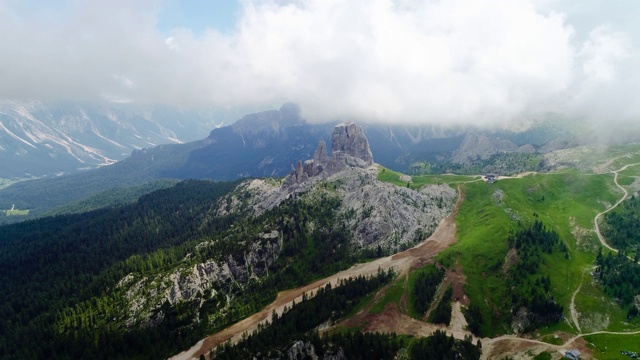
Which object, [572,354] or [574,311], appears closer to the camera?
[572,354]

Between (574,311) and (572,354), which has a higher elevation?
(574,311)

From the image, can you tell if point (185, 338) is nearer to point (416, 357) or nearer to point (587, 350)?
point (416, 357)

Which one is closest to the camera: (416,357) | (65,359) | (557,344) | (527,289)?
(416,357)

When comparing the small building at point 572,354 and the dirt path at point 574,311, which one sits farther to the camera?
the dirt path at point 574,311

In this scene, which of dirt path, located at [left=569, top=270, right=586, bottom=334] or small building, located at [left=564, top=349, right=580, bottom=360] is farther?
dirt path, located at [left=569, top=270, right=586, bottom=334]

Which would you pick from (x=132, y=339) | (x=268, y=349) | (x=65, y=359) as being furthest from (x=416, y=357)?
(x=65, y=359)

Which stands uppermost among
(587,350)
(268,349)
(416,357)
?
(268,349)

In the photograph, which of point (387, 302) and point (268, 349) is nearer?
point (268, 349)

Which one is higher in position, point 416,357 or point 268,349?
point 268,349
